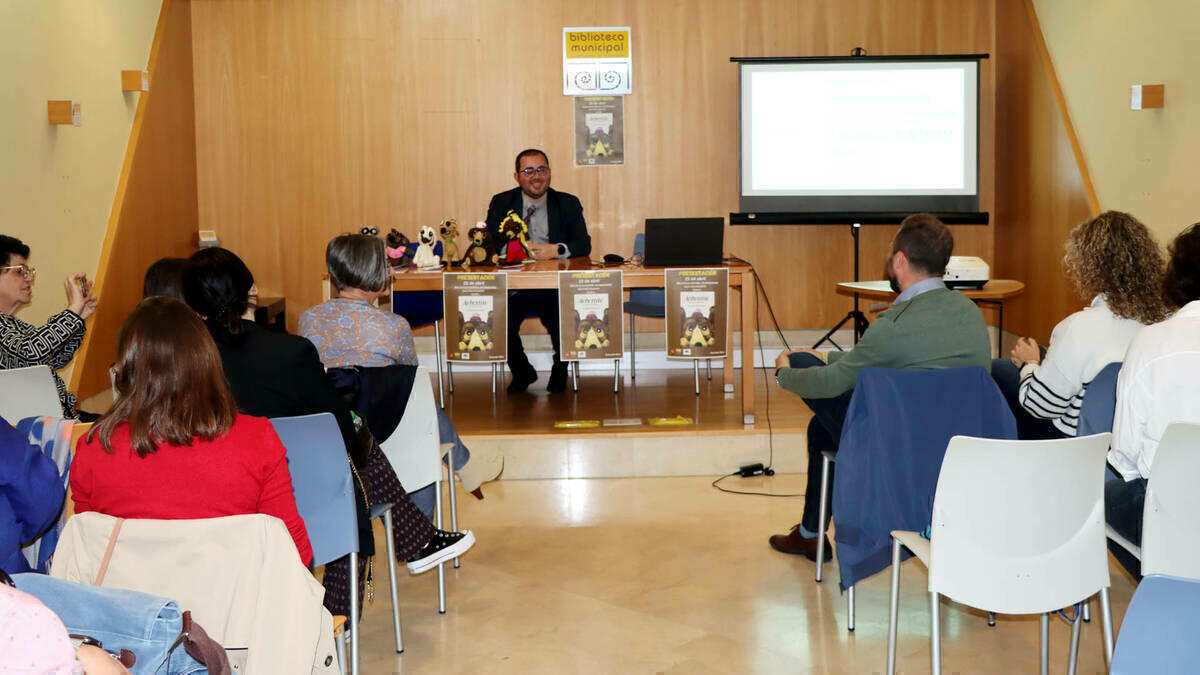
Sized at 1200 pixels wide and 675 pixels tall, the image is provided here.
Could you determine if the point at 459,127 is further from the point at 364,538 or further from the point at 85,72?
the point at 364,538

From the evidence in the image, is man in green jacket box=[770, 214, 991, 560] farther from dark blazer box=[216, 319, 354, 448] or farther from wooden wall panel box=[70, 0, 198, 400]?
wooden wall panel box=[70, 0, 198, 400]

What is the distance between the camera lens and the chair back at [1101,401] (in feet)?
8.81

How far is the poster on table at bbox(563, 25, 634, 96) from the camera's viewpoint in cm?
682

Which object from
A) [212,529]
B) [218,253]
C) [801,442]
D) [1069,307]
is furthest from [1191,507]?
[1069,307]

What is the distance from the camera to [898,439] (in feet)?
9.24

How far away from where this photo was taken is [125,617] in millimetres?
1377

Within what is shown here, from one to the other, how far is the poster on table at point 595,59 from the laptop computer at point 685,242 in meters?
2.14

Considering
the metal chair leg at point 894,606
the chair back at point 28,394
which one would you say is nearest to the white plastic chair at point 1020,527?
the metal chair leg at point 894,606

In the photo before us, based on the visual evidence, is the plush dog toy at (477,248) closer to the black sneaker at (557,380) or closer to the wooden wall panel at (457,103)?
the black sneaker at (557,380)

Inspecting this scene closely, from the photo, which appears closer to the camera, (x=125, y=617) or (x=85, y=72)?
(x=125, y=617)

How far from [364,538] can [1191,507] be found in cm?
191

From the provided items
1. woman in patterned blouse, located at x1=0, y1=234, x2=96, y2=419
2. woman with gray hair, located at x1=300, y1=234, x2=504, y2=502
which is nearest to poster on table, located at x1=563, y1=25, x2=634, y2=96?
woman with gray hair, located at x1=300, y1=234, x2=504, y2=502

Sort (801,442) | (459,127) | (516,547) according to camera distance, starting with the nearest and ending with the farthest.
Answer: (516,547) < (801,442) < (459,127)

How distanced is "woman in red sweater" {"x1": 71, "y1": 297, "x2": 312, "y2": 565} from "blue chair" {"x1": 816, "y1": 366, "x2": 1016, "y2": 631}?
1.61 m
